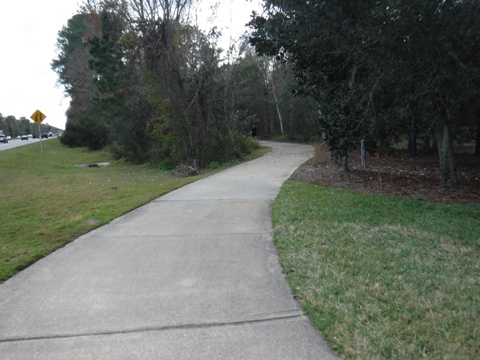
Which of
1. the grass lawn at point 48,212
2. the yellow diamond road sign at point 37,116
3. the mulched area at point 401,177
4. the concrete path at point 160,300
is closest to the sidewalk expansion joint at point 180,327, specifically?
the concrete path at point 160,300

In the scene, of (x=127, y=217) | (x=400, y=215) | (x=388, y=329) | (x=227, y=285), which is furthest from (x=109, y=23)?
(x=388, y=329)

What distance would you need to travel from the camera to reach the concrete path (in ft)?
Answer: 10.4

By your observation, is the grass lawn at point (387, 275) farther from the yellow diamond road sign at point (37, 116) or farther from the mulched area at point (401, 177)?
the yellow diamond road sign at point (37, 116)

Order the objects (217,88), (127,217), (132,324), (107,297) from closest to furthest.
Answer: (132,324), (107,297), (127,217), (217,88)

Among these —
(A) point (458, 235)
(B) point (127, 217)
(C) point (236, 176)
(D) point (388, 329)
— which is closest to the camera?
(D) point (388, 329)

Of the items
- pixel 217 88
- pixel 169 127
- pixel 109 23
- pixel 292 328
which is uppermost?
pixel 109 23

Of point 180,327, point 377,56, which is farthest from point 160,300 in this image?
point 377,56

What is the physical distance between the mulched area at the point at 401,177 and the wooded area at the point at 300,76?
636 millimetres

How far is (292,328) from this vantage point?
340 cm

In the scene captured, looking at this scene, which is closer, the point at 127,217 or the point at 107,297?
the point at 107,297

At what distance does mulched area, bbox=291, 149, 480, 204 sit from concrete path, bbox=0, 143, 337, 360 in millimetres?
4483

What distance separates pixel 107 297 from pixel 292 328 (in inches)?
76.3

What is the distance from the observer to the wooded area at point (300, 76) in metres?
6.86

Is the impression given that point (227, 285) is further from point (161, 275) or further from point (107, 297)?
point (107, 297)
